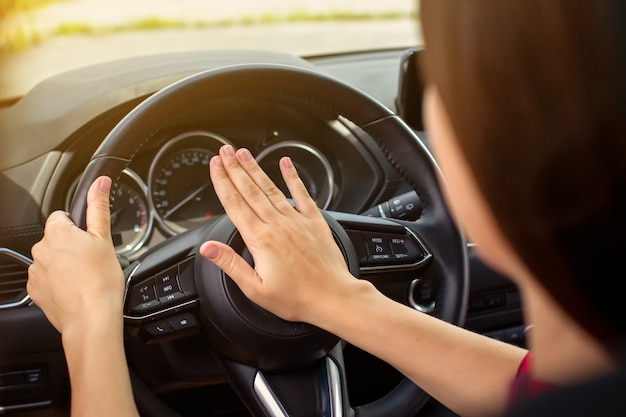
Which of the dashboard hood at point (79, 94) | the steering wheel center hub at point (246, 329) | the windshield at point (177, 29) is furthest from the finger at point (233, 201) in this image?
the windshield at point (177, 29)

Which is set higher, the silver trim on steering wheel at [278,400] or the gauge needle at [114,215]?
the gauge needle at [114,215]

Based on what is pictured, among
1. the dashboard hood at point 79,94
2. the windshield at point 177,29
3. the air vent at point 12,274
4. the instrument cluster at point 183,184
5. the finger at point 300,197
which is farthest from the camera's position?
the windshield at point 177,29

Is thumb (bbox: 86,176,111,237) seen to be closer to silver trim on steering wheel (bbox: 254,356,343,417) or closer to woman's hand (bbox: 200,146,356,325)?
woman's hand (bbox: 200,146,356,325)

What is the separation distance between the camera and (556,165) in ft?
2.10

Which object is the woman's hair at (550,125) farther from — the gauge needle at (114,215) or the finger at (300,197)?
the gauge needle at (114,215)

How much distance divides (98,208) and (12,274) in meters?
0.53

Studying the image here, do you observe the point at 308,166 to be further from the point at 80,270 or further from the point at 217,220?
the point at 80,270

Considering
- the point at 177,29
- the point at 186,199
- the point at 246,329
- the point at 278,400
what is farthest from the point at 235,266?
the point at 177,29

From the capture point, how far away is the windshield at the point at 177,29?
Result: 10.5ft

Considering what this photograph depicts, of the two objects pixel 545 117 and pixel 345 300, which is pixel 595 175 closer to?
pixel 545 117

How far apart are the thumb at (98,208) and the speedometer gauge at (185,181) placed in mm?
683

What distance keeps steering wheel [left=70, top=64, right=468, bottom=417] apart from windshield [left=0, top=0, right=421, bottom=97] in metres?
1.04

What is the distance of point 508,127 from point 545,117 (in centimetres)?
3

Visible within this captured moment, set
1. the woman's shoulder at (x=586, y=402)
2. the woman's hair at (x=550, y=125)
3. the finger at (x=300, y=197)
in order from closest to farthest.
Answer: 1. the woman's shoulder at (x=586, y=402)
2. the woman's hair at (x=550, y=125)
3. the finger at (x=300, y=197)
